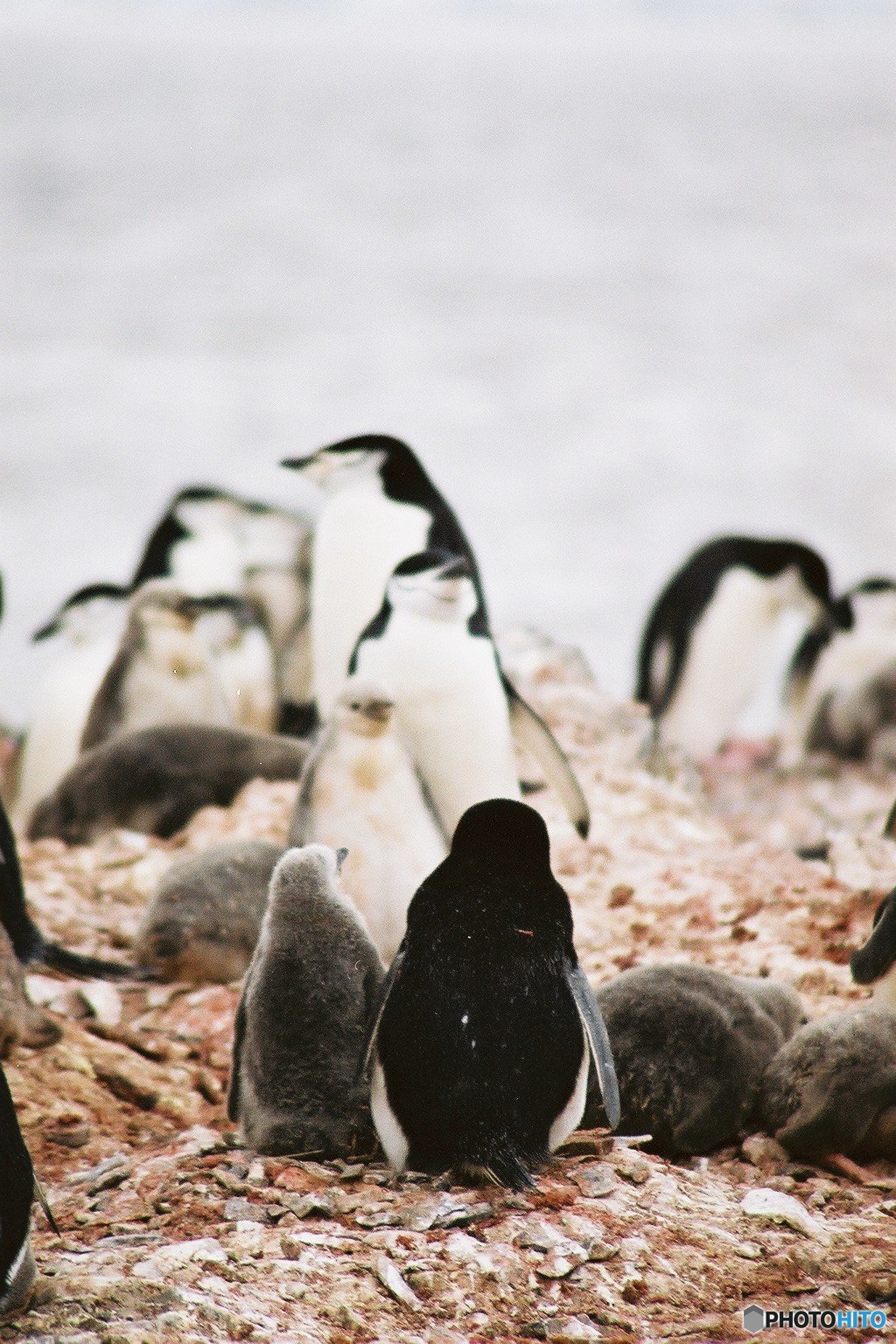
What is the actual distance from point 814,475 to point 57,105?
1834 cm

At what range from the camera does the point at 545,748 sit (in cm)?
452

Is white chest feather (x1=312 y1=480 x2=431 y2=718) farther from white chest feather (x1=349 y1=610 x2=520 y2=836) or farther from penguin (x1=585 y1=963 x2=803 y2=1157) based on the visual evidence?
penguin (x1=585 y1=963 x2=803 y2=1157)

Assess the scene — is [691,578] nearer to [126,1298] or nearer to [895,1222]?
[895,1222]

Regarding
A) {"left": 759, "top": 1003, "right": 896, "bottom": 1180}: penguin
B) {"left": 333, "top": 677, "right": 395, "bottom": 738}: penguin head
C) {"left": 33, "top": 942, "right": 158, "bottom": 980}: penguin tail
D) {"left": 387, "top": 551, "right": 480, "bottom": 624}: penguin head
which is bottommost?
{"left": 33, "top": 942, "right": 158, "bottom": 980}: penguin tail

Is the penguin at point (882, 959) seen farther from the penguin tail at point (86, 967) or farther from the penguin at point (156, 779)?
the penguin at point (156, 779)

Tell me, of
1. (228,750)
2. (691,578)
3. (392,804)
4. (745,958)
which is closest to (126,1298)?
(392,804)

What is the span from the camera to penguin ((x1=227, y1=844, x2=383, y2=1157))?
2648 millimetres

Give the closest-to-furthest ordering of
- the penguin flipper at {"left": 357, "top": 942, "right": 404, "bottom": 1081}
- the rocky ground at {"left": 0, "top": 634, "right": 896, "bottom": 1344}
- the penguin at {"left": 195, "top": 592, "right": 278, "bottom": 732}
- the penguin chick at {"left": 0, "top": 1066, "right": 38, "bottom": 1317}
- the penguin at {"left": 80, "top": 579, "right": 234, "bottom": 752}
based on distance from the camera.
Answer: the penguin chick at {"left": 0, "top": 1066, "right": 38, "bottom": 1317} → the rocky ground at {"left": 0, "top": 634, "right": 896, "bottom": 1344} → the penguin flipper at {"left": 357, "top": 942, "right": 404, "bottom": 1081} → the penguin at {"left": 80, "top": 579, "right": 234, "bottom": 752} → the penguin at {"left": 195, "top": 592, "right": 278, "bottom": 732}

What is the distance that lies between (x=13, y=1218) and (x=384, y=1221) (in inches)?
22.4

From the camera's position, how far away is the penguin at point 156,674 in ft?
19.0

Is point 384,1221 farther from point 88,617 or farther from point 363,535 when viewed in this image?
point 88,617

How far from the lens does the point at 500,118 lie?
31.3 metres

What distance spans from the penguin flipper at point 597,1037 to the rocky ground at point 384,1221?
0.15 m

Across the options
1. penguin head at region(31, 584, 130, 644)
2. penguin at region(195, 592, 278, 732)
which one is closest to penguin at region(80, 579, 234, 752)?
penguin at region(195, 592, 278, 732)
